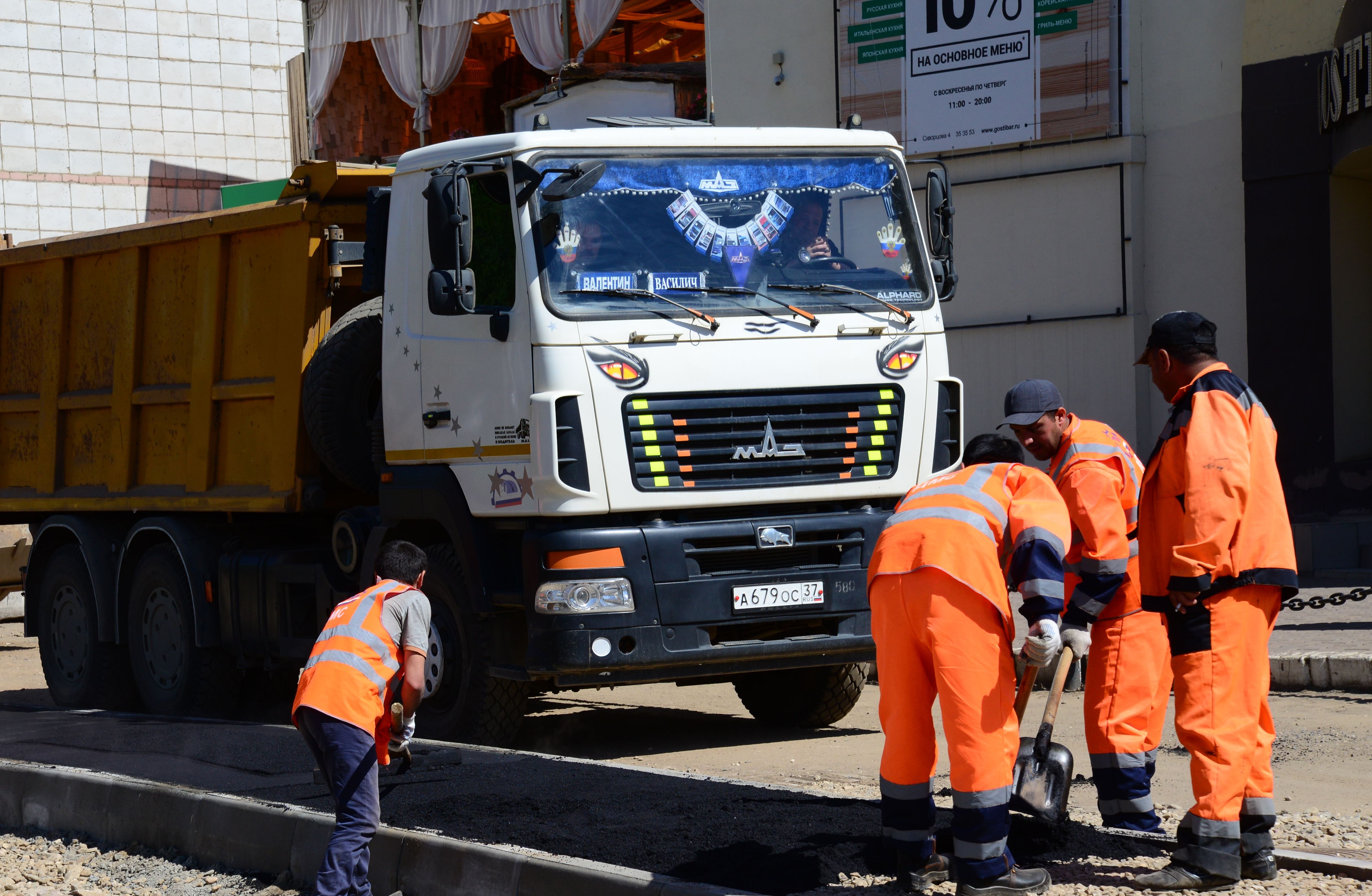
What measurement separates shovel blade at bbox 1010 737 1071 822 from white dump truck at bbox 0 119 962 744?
231cm

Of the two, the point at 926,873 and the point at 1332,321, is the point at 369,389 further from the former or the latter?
the point at 1332,321

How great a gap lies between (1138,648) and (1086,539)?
42 centimetres

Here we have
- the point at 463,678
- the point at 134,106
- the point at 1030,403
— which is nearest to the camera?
the point at 1030,403

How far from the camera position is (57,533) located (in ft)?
36.8

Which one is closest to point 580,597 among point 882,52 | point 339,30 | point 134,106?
point 882,52

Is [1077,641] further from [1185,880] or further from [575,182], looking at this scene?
[575,182]

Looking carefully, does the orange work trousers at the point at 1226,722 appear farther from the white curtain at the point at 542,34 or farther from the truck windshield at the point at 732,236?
the white curtain at the point at 542,34

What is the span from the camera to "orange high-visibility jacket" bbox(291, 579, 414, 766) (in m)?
5.36

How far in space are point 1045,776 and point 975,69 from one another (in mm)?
11649

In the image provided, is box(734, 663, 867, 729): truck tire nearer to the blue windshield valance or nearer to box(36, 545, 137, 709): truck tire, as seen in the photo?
the blue windshield valance

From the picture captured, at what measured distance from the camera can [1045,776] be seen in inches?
216

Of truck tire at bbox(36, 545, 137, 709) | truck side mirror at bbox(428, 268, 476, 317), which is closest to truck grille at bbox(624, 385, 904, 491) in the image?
truck side mirror at bbox(428, 268, 476, 317)

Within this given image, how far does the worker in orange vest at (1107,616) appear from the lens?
5750 mm

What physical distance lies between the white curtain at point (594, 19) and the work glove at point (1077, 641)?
16.0 m
